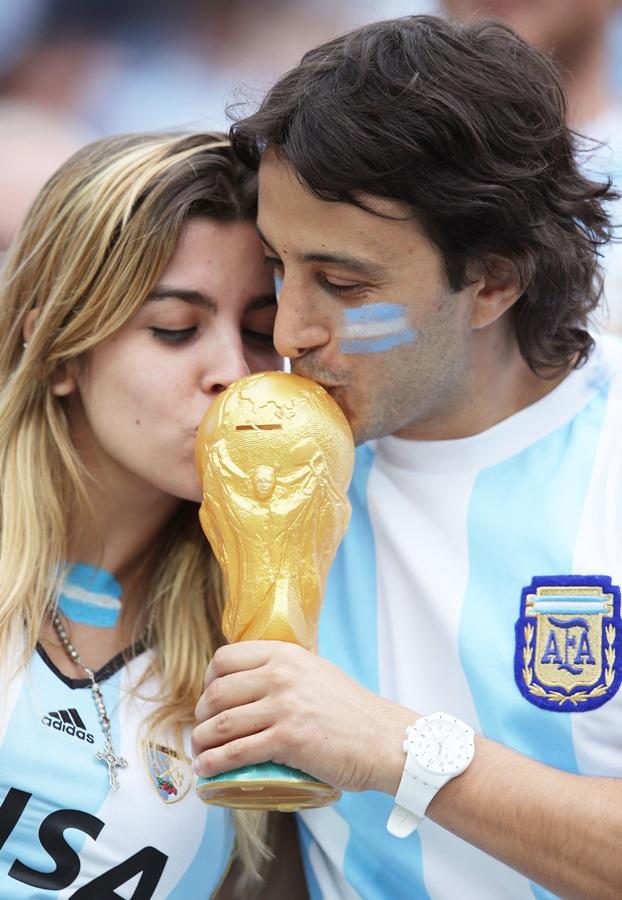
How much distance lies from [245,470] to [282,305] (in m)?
0.43

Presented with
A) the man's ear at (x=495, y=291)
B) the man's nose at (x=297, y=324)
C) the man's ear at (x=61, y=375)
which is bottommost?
the man's ear at (x=61, y=375)

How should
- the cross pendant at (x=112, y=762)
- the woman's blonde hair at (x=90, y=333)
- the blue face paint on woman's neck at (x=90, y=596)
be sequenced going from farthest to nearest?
1. the blue face paint on woman's neck at (x=90, y=596)
2. the woman's blonde hair at (x=90, y=333)
3. the cross pendant at (x=112, y=762)

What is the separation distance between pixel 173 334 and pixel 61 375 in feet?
1.09

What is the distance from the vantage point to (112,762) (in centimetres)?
239

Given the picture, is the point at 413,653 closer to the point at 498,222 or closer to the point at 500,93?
the point at 498,222

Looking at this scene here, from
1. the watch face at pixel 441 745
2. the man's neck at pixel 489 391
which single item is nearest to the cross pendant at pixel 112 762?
the watch face at pixel 441 745

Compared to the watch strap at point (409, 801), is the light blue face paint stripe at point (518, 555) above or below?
above

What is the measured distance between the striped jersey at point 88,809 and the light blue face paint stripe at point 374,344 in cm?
93

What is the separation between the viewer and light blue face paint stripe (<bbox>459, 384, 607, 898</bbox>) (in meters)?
2.28

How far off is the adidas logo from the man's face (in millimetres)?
A: 858

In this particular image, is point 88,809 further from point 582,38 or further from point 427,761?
point 582,38

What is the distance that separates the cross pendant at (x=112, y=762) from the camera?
7.79 feet

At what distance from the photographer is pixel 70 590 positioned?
2.65 metres

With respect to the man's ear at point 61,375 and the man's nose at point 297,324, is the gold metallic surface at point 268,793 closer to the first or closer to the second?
the man's nose at point 297,324
